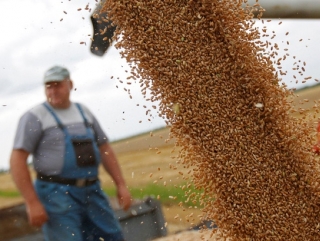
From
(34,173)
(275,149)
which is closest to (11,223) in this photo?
(34,173)

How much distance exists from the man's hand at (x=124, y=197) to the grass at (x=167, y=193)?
0.03 meters

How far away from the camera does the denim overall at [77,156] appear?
131cm

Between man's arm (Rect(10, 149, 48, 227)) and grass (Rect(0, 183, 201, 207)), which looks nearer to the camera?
man's arm (Rect(10, 149, 48, 227))

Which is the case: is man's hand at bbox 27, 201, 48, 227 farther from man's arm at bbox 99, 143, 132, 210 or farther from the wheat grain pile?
the wheat grain pile

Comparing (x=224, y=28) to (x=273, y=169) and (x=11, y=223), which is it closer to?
(x=273, y=169)

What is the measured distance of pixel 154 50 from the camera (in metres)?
1.41

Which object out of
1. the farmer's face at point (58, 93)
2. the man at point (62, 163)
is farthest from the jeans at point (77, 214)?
the farmer's face at point (58, 93)

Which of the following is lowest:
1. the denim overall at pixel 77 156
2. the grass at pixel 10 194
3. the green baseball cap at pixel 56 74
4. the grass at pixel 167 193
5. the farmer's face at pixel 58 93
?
the grass at pixel 167 193

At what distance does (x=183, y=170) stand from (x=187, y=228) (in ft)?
0.69

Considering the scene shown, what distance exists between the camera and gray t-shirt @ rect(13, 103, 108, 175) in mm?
1293

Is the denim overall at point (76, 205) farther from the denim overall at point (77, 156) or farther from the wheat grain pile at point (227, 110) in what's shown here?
the wheat grain pile at point (227, 110)

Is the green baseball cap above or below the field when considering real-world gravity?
above

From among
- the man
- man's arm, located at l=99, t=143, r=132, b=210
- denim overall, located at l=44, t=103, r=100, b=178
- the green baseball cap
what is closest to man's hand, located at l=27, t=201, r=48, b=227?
the man

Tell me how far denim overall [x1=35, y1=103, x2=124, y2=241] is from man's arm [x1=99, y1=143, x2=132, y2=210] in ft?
0.09
